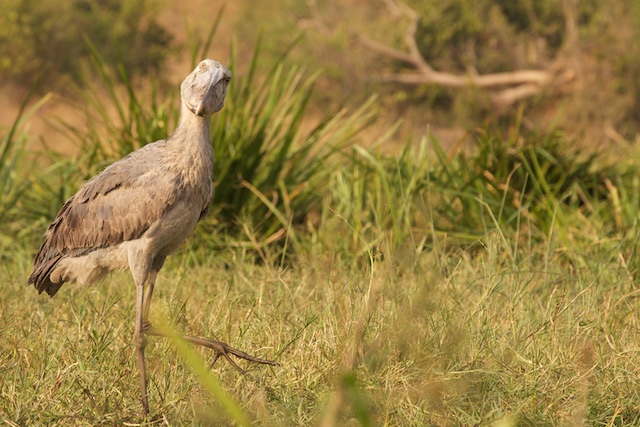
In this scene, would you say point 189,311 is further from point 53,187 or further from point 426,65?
point 426,65

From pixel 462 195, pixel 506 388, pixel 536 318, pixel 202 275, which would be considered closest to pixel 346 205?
pixel 462 195

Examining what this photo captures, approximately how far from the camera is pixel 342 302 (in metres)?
3.65

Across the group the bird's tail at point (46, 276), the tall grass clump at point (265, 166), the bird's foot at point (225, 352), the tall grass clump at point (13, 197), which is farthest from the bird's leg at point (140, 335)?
the tall grass clump at point (13, 197)

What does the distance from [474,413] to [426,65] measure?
1558 centimetres

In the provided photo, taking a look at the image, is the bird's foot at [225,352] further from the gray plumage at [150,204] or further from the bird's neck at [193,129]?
the bird's neck at [193,129]

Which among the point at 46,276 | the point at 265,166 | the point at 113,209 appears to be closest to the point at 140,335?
the point at 113,209

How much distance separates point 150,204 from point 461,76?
15.5 m

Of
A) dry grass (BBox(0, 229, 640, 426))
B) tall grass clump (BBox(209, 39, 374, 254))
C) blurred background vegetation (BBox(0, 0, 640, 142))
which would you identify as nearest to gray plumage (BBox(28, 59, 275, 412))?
dry grass (BBox(0, 229, 640, 426))

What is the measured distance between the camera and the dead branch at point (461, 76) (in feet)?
57.1

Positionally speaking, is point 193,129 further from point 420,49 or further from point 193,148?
point 420,49

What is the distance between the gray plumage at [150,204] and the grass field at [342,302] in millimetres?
215

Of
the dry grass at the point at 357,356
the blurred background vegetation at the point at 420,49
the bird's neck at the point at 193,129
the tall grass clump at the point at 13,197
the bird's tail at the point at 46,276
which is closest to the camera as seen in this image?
the dry grass at the point at 357,356

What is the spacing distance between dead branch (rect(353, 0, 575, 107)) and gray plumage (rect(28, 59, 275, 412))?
1432 cm

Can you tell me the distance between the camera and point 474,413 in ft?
9.38
